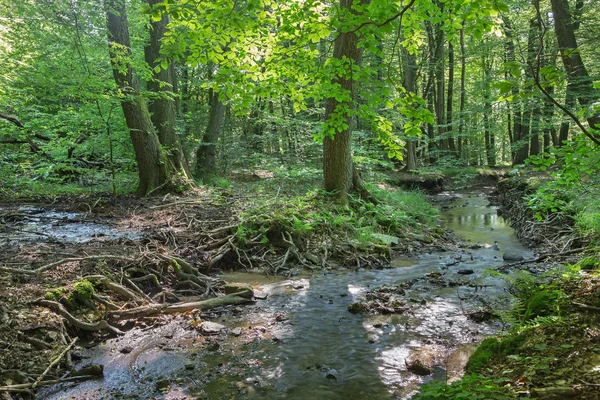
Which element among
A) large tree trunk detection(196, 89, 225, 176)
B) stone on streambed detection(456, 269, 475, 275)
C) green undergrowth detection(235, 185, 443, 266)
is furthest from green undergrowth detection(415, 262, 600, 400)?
large tree trunk detection(196, 89, 225, 176)

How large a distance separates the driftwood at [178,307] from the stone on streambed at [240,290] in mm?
76

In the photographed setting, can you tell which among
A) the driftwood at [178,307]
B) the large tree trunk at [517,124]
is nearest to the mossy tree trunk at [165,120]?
the driftwood at [178,307]

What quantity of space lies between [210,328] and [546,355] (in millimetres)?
3571

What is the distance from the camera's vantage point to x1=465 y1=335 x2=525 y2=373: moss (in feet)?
10.4

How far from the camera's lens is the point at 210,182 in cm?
1443

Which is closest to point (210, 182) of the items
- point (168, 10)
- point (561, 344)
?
point (168, 10)

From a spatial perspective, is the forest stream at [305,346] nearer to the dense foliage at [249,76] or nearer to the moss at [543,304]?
the moss at [543,304]

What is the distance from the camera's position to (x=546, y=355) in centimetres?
273

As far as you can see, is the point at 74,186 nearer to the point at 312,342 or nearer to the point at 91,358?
the point at 91,358

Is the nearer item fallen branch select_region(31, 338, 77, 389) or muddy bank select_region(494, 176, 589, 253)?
fallen branch select_region(31, 338, 77, 389)

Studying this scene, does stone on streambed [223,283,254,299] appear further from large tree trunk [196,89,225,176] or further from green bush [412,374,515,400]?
large tree trunk [196,89,225,176]

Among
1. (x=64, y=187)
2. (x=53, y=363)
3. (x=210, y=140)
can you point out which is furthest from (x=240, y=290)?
(x=210, y=140)

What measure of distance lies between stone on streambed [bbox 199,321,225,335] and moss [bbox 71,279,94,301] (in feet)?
4.94

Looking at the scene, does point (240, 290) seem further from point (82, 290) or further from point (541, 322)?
point (541, 322)
